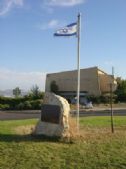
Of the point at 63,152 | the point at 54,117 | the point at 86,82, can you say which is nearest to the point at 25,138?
the point at 54,117

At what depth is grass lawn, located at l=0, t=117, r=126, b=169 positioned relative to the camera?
478 inches

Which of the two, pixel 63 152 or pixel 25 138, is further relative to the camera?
pixel 25 138

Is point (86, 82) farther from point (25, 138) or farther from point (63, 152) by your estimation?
point (63, 152)

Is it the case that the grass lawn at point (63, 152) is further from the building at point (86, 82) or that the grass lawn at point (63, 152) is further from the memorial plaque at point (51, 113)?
Result: the building at point (86, 82)

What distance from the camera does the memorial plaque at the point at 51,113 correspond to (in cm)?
1596

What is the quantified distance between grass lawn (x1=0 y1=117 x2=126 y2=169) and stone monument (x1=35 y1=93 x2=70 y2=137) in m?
0.41

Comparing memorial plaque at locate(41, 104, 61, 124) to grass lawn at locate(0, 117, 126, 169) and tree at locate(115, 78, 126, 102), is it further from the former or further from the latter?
tree at locate(115, 78, 126, 102)

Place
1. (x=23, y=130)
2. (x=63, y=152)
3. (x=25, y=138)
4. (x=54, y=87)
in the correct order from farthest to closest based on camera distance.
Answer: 1. (x=54, y=87)
2. (x=23, y=130)
3. (x=25, y=138)
4. (x=63, y=152)

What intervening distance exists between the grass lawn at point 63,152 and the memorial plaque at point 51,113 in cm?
81

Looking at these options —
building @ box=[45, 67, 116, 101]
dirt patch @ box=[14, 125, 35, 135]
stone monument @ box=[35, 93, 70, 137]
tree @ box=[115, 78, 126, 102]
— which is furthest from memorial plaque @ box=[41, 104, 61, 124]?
building @ box=[45, 67, 116, 101]

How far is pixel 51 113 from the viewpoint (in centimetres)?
1622

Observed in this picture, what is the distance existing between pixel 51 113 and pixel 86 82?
5191cm

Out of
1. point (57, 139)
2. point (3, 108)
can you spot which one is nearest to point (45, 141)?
point (57, 139)

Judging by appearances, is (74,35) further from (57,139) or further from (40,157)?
(40,157)
